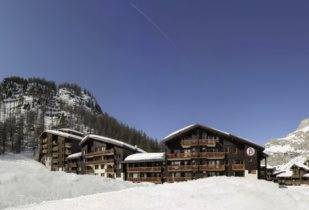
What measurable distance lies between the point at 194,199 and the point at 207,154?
47668 mm

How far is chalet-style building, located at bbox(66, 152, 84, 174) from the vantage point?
111m

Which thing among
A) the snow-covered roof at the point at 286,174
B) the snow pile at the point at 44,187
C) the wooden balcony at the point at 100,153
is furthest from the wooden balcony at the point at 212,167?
the snow-covered roof at the point at 286,174

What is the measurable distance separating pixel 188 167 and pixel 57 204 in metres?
52.1

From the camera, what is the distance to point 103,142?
10044cm

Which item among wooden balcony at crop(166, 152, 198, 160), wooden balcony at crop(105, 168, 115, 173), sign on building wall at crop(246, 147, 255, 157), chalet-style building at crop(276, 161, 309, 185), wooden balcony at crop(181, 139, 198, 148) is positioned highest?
wooden balcony at crop(181, 139, 198, 148)

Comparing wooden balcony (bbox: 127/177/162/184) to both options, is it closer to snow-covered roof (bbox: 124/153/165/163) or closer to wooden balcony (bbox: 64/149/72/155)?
snow-covered roof (bbox: 124/153/165/163)

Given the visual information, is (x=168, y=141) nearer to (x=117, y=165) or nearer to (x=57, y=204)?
(x=117, y=165)

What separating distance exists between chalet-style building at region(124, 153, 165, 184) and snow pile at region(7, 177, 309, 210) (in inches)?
1803

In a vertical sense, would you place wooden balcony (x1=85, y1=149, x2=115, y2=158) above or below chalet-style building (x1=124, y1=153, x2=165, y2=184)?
above

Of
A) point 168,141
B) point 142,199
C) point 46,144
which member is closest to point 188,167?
point 168,141

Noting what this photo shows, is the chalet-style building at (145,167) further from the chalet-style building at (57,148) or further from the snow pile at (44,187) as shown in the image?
the chalet-style building at (57,148)

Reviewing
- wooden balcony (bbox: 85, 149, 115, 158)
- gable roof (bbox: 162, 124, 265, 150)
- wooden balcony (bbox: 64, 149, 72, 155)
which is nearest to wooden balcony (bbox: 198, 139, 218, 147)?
gable roof (bbox: 162, 124, 265, 150)

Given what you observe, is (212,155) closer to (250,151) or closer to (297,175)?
(250,151)

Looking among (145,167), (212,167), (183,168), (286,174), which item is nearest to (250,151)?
(212,167)
